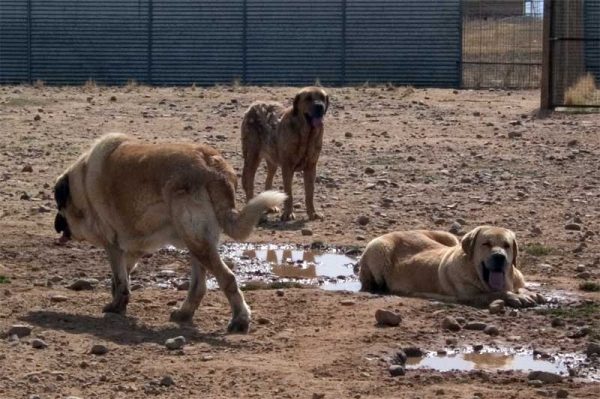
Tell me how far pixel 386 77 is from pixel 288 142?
22.8 metres

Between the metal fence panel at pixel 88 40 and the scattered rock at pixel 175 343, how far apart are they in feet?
100

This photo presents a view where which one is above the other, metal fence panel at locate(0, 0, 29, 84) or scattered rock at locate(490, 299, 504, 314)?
metal fence panel at locate(0, 0, 29, 84)

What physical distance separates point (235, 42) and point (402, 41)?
4814mm

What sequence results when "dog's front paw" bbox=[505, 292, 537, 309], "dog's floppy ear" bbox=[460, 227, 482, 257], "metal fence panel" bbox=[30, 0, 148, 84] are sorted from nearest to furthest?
"dog's front paw" bbox=[505, 292, 537, 309] < "dog's floppy ear" bbox=[460, 227, 482, 257] < "metal fence panel" bbox=[30, 0, 148, 84]

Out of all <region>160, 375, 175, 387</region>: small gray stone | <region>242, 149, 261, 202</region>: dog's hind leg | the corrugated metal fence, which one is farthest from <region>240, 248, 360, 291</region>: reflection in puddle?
the corrugated metal fence

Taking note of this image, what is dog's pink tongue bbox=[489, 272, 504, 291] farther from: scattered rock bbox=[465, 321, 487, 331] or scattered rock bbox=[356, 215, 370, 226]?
scattered rock bbox=[356, 215, 370, 226]

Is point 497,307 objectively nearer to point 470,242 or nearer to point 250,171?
point 470,242

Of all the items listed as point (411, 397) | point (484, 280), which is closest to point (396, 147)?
point (484, 280)

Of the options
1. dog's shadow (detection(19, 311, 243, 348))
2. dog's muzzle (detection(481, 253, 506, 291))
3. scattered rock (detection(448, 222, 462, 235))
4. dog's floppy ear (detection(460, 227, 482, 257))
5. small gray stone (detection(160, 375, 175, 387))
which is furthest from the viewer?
scattered rock (detection(448, 222, 462, 235))

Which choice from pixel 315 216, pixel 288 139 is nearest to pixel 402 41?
pixel 288 139

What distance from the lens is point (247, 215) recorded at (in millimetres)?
9688

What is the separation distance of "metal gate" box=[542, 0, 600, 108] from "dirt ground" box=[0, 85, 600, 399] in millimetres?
794

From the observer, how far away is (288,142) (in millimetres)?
16328

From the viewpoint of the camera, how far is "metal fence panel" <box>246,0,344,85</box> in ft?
127
